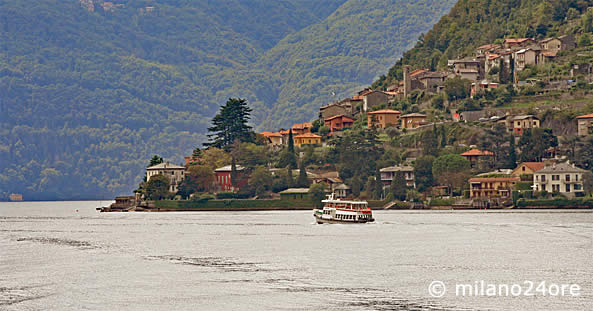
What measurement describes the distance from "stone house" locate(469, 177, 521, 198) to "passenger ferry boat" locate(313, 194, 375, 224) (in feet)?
142

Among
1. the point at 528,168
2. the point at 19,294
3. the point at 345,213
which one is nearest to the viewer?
the point at 19,294

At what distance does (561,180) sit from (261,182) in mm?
56715

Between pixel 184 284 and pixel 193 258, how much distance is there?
1491 cm

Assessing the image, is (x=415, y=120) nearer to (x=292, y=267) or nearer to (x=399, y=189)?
(x=399, y=189)

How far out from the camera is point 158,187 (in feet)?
600

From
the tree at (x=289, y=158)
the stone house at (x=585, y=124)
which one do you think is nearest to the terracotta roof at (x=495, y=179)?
the stone house at (x=585, y=124)

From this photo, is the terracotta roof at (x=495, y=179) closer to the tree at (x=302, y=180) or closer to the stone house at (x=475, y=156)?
the stone house at (x=475, y=156)

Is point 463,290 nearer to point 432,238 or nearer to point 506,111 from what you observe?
point 432,238

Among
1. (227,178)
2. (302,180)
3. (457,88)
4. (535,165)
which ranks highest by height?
(457,88)

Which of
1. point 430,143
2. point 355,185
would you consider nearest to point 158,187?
point 355,185

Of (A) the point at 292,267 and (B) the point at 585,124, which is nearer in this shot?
(A) the point at 292,267

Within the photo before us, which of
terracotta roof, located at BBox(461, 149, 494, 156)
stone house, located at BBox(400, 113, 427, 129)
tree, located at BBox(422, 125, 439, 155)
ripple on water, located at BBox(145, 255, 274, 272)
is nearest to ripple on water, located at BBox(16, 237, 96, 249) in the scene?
ripple on water, located at BBox(145, 255, 274, 272)

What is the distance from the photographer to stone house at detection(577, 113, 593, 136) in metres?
164

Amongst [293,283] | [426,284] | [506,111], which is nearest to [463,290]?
[426,284]
